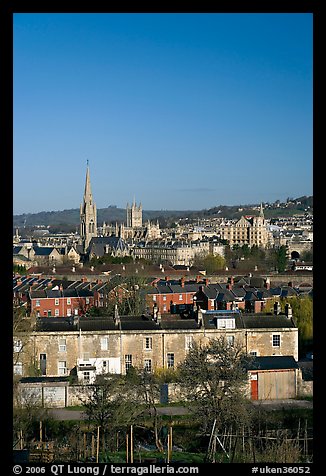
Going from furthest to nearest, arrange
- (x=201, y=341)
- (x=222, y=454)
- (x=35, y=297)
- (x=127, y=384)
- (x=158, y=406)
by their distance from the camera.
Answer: (x=35, y=297)
(x=201, y=341)
(x=158, y=406)
(x=127, y=384)
(x=222, y=454)

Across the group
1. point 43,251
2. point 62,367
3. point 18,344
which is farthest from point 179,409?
point 43,251

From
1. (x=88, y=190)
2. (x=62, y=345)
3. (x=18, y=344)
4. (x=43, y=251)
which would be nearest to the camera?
(x=18, y=344)

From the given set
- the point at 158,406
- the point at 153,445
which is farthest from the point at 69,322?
the point at 153,445

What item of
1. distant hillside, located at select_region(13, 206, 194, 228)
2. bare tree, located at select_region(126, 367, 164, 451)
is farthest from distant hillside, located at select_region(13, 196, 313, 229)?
bare tree, located at select_region(126, 367, 164, 451)

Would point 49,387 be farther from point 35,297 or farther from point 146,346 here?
point 35,297

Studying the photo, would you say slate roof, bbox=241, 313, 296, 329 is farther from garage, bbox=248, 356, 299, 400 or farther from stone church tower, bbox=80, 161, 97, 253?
stone church tower, bbox=80, 161, 97, 253

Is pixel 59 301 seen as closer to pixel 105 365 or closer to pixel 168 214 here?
pixel 105 365
